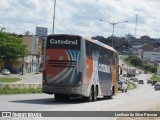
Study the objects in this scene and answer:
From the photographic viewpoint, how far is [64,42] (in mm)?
27312

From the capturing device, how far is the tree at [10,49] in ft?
313

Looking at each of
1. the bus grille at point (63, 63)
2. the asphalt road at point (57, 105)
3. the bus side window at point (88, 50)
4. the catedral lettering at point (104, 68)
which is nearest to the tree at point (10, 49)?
the catedral lettering at point (104, 68)

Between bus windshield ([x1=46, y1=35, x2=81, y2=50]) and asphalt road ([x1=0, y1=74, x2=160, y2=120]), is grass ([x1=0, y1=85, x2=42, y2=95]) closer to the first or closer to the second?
asphalt road ([x1=0, y1=74, x2=160, y2=120])

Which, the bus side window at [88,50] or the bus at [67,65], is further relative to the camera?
the bus side window at [88,50]

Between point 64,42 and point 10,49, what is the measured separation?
71975mm

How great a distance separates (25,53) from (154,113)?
87359 mm

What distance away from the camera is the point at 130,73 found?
179 meters

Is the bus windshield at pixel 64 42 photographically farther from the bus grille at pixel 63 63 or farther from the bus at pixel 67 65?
the bus grille at pixel 63 63

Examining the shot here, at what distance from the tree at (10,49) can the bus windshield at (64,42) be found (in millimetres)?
67481

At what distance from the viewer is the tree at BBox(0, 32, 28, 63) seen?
95.4 m

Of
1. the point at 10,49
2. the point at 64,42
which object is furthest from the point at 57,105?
the point at 10,49

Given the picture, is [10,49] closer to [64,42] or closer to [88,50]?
[88,50]

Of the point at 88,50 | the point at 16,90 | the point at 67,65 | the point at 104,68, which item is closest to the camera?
the point at 67,65

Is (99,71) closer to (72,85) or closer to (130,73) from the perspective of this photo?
(72,85)
